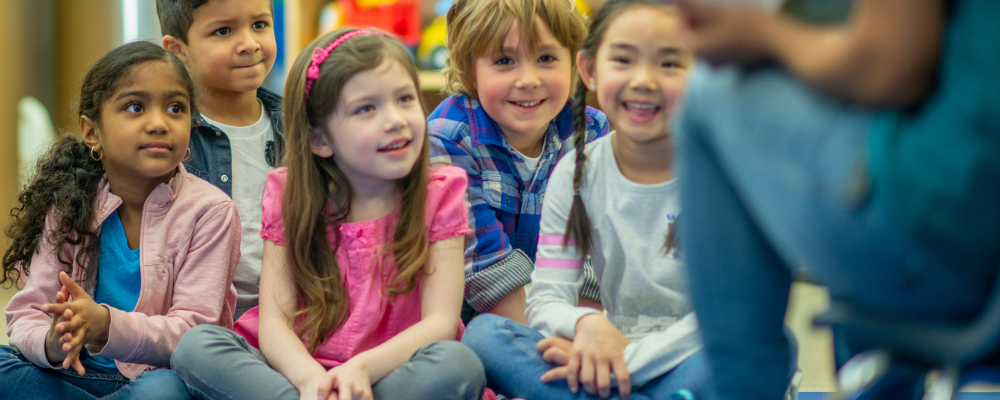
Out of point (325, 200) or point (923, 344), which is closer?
point (923, 344)

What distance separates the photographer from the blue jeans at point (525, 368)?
0.90 metres

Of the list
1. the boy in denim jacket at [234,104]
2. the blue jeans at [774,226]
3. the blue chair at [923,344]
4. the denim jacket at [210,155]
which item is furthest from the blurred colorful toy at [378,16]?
the blue chair at [923,344]

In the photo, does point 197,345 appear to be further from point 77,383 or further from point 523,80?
point 523,80

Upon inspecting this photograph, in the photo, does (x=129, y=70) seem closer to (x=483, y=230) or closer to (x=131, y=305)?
(x=131, y=305)

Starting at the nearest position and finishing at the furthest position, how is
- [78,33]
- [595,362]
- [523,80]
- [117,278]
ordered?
[595,362] → [117,278] → [523,80] → [78,33]

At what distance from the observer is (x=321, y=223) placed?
3.53 feet

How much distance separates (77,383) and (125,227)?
0.72 feet

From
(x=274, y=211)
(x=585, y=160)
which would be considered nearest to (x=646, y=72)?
(x=585, y=160)

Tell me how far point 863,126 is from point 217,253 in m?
0.88

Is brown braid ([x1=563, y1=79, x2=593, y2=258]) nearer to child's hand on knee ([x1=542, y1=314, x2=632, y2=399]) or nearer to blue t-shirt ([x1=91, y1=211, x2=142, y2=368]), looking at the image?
child's hand on knee ([x1=542, y1=314, x2=632, y2=399])

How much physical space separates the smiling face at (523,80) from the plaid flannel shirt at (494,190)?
4cm

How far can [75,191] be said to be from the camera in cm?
112

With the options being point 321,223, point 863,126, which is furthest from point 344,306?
point 863,126

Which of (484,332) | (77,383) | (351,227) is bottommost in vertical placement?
(77,383)
